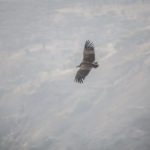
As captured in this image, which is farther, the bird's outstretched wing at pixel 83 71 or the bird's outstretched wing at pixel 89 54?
the bird's outstretched wing at pixel 89 54

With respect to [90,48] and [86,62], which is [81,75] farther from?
[90,48]

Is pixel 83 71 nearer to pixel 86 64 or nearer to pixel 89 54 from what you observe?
pixel 86 64

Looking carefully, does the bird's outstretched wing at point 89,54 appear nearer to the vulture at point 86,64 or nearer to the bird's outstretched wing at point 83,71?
the vulture at point 86,64

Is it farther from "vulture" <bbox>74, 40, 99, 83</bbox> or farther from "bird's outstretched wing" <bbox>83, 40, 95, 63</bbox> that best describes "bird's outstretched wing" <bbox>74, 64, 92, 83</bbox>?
"bird's outstretched wing" <bbox>83, 40, 95, 63</bbox>

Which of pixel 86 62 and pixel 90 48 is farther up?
pixel 90 48

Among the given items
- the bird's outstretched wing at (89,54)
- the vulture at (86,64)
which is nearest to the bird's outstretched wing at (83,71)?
the vulture at (86,64)

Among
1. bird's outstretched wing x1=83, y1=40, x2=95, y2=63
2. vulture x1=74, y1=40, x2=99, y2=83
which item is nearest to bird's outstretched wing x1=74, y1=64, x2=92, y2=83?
vulture x1=74, y1=40, x2=99, y2=83

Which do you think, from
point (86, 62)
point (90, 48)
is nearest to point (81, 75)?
point (86, 62)

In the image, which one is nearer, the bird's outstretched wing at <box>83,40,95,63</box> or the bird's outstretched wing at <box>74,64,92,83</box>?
the bird's outstretched wing at <box>74,64,92,83</box>

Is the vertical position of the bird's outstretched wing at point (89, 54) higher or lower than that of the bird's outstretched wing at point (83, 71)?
higher

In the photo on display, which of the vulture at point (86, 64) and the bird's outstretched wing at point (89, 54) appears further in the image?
the bird's outstretched wing at point (89, 54)

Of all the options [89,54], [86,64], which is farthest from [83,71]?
[89,54]
